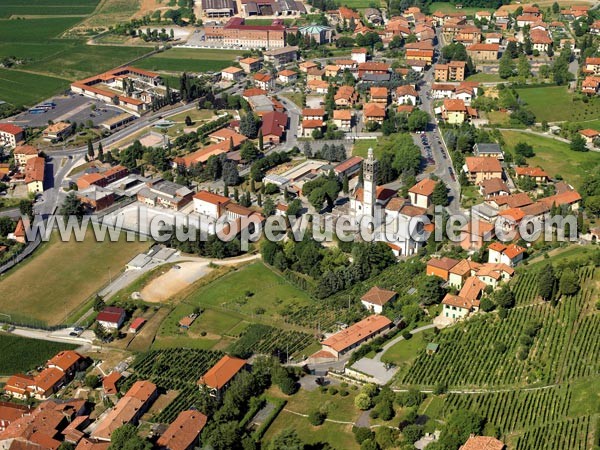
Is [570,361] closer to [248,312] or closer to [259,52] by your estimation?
[248,312]

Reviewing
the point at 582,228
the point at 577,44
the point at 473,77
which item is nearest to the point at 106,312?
the point at 582,228

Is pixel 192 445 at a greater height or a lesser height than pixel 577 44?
lesser

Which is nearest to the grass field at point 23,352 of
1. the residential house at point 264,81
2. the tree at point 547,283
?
the tree at point 547,283

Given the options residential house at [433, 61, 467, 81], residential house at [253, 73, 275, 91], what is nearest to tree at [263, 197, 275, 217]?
residential house at [253, 73, 275, 91]

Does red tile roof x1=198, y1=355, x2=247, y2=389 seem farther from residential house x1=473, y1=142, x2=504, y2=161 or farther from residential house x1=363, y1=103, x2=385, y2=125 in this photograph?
residential house x1=363, y1=103, x2=385, y2=125

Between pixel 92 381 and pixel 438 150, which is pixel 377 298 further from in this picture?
pixel 438 150

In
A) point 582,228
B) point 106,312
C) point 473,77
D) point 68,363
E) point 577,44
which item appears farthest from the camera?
point 577,44

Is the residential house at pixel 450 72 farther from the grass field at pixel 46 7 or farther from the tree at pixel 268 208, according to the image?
the grass field at pixel 46 7

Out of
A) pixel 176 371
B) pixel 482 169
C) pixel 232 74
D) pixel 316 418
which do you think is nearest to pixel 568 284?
pixel 316 418
